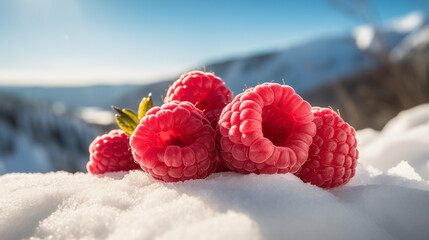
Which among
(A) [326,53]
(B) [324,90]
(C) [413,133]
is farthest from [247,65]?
(C) [413,133]

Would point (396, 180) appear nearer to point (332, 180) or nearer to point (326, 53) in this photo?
point (332, 180)

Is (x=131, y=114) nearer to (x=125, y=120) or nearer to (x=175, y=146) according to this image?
(x=125, y=120)

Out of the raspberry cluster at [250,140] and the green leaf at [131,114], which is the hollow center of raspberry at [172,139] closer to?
the raspberry cluster at [250,140]

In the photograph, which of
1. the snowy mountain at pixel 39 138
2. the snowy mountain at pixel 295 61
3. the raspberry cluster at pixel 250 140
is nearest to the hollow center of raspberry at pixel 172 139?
the raspberry cluster at pixel 250 140

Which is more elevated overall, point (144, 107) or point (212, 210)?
point (144, 107)

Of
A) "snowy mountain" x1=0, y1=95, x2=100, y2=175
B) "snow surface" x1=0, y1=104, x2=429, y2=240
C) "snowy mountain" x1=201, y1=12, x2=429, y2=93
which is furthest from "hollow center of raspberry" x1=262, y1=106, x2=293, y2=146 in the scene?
"snowy mountain" x1=201, y1=12, x2=429, y2=93

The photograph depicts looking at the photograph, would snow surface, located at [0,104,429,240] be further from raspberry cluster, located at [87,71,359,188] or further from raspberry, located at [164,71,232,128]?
raspberry, located at [164,71,232,128]

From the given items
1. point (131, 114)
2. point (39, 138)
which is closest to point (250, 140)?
point (131, 114)
